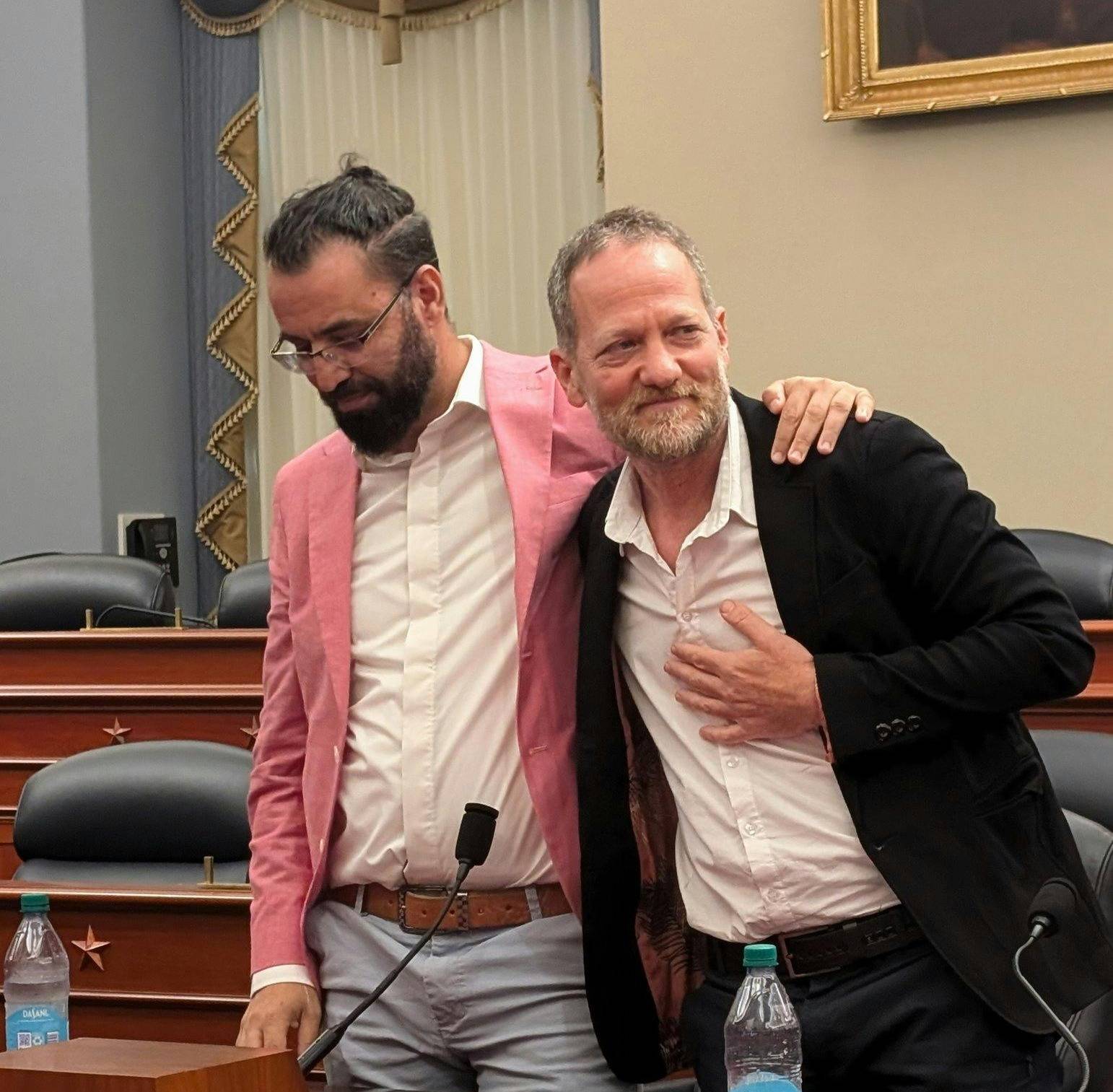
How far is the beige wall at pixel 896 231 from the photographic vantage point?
3.93 m

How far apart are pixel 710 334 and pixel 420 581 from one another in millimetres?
457

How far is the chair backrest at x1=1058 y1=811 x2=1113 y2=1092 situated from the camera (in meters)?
1.66

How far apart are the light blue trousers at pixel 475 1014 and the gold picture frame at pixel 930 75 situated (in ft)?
9.10

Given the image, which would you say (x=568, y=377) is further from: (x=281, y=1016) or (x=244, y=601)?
(x=244, y=601)

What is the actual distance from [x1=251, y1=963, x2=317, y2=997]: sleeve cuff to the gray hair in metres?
0.76

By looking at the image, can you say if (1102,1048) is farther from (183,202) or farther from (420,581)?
(183,202)

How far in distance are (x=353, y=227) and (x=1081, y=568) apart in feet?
5.95

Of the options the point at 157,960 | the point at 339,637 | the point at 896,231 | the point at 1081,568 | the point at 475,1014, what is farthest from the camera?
the point at 896,231

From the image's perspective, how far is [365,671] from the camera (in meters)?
1.87

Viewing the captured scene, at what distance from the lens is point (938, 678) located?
1.47 m

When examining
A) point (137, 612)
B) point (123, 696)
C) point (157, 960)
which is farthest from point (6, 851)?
point (157, 960)

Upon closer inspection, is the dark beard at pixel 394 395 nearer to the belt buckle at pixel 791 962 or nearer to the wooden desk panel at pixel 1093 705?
the belt buckle at pixel 791 962

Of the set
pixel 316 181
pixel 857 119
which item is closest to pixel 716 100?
pixel 857 119

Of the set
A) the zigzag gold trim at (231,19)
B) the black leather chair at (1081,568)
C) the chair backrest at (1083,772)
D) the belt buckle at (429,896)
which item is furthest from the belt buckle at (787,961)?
the zigzag gold trim at (231,19)
